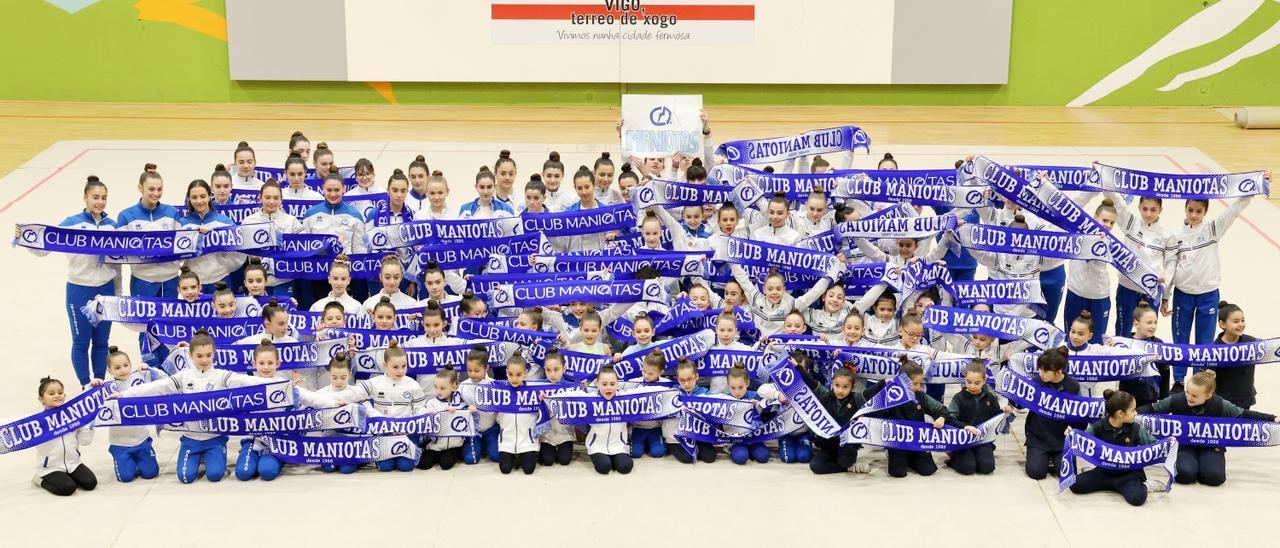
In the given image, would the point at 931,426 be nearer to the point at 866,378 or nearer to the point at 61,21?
the point at 866,378

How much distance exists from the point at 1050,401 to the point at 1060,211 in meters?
2.26

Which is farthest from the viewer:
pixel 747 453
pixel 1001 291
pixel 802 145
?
pixel 802 145

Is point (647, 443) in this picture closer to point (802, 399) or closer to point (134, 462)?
point (802, 399)

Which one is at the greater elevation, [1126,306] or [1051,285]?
[1051,285]

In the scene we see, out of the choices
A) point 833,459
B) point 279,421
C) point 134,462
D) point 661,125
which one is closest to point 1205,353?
point 833,459

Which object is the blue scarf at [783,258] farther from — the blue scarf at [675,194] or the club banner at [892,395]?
the club banner at [892,395]

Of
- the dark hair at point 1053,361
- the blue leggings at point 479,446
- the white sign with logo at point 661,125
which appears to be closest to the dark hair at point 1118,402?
the dark hair at point 1053,361

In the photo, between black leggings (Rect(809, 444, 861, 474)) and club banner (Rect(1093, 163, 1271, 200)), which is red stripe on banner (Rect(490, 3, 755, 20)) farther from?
black leggings (Rect(809, 444, 861, 474))

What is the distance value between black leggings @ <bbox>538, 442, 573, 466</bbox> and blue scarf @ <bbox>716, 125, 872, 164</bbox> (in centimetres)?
418

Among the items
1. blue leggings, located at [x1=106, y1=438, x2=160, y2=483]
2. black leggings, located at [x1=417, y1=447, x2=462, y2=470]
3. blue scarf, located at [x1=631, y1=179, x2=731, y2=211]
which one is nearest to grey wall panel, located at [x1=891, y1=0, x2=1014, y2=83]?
blue scarf, located at [x1=631, y1=179, x2=731, y2=211]

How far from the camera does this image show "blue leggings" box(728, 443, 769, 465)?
9595mm

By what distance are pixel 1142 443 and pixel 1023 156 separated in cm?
1041

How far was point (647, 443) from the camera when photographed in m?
9.76

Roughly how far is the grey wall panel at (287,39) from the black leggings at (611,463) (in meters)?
13.9
